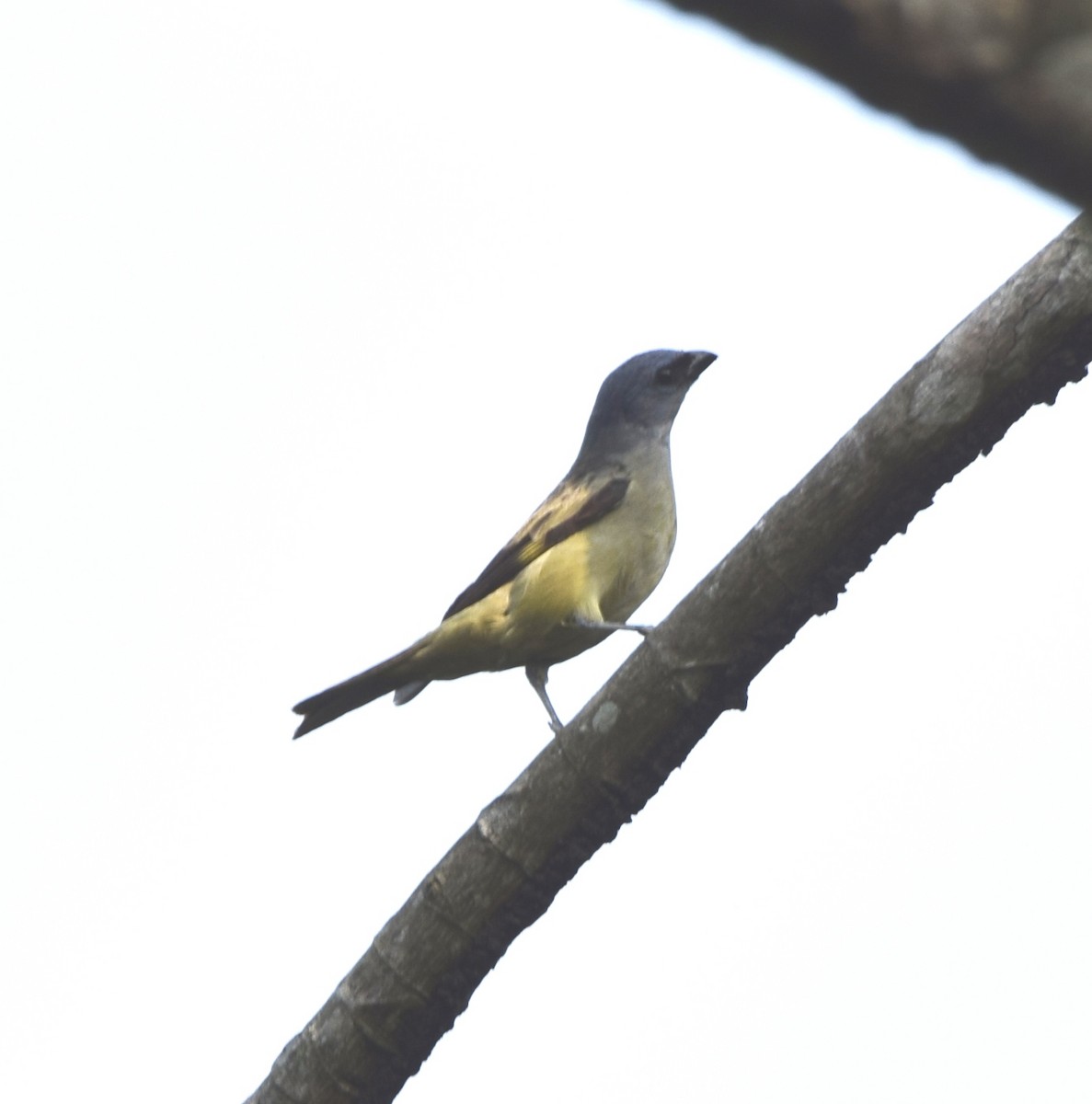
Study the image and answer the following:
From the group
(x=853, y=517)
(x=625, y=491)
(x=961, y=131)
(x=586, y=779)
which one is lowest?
(x=961, y=131)

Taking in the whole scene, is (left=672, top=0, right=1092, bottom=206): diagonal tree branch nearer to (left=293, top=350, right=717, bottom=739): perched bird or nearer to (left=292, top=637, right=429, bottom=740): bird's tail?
(left=293, top=350, right=717, bottom=739): perched bird

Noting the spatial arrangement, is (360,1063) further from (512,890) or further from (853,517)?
(853,517)

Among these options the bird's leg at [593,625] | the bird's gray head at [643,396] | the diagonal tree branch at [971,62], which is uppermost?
the bird's gray head at [643,396]

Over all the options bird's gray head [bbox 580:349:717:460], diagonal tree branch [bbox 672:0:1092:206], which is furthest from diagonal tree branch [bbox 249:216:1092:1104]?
bird's gray head [bbox 580:349:717:460]

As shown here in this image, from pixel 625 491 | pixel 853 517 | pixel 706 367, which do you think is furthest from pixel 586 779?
pixel 706 367

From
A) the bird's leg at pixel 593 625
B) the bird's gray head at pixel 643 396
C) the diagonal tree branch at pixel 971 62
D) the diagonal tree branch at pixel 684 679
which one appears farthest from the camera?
the bird's gray head at pixel 643 396

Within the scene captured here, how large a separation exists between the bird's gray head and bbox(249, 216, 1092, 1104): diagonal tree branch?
4529 millimetres

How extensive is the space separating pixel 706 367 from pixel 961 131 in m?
8.83

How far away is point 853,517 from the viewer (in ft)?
15.3

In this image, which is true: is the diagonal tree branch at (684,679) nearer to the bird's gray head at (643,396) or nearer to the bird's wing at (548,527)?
the bird's wing at (548,527)

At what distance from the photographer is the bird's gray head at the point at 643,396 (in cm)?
944

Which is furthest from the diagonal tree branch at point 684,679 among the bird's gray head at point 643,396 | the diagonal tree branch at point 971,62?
the bird's gray head at point 643,396

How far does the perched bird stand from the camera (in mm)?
8055

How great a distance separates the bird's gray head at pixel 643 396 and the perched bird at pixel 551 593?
0.59m
